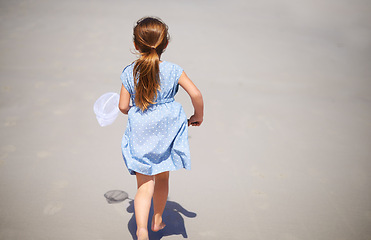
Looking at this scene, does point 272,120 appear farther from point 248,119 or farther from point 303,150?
point 303,150

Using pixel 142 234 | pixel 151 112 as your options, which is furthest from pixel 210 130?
pixel 142 234

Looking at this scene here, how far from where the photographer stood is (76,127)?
11.2 ft

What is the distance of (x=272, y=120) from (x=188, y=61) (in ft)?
5.85

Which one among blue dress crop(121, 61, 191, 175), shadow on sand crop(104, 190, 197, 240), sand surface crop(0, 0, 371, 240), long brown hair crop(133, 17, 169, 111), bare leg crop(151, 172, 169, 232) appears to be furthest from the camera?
sand surface crop(0, 0, 371, 240)

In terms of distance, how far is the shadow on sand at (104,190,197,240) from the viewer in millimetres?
2277

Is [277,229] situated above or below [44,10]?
below

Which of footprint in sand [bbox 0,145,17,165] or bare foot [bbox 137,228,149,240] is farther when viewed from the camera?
footprint in sand [bbox 0,145,17,165]

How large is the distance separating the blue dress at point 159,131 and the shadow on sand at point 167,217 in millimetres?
560

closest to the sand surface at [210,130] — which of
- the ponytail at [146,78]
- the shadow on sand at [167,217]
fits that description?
the shadow on sand at [167,217]

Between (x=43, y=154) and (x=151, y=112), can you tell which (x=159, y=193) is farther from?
(x=43, y=154)

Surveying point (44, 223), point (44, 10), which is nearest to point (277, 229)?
point (44, 223)

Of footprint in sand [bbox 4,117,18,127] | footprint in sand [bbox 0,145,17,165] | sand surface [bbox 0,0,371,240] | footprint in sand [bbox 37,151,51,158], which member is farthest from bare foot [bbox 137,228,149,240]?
footprint in sand [bbox 4,117,18,127]

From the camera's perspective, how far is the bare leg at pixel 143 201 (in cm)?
191

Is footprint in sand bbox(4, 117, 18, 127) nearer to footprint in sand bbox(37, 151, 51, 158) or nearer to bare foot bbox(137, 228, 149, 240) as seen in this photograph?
footprint in sand bbox(37, 151, 51, 158)
